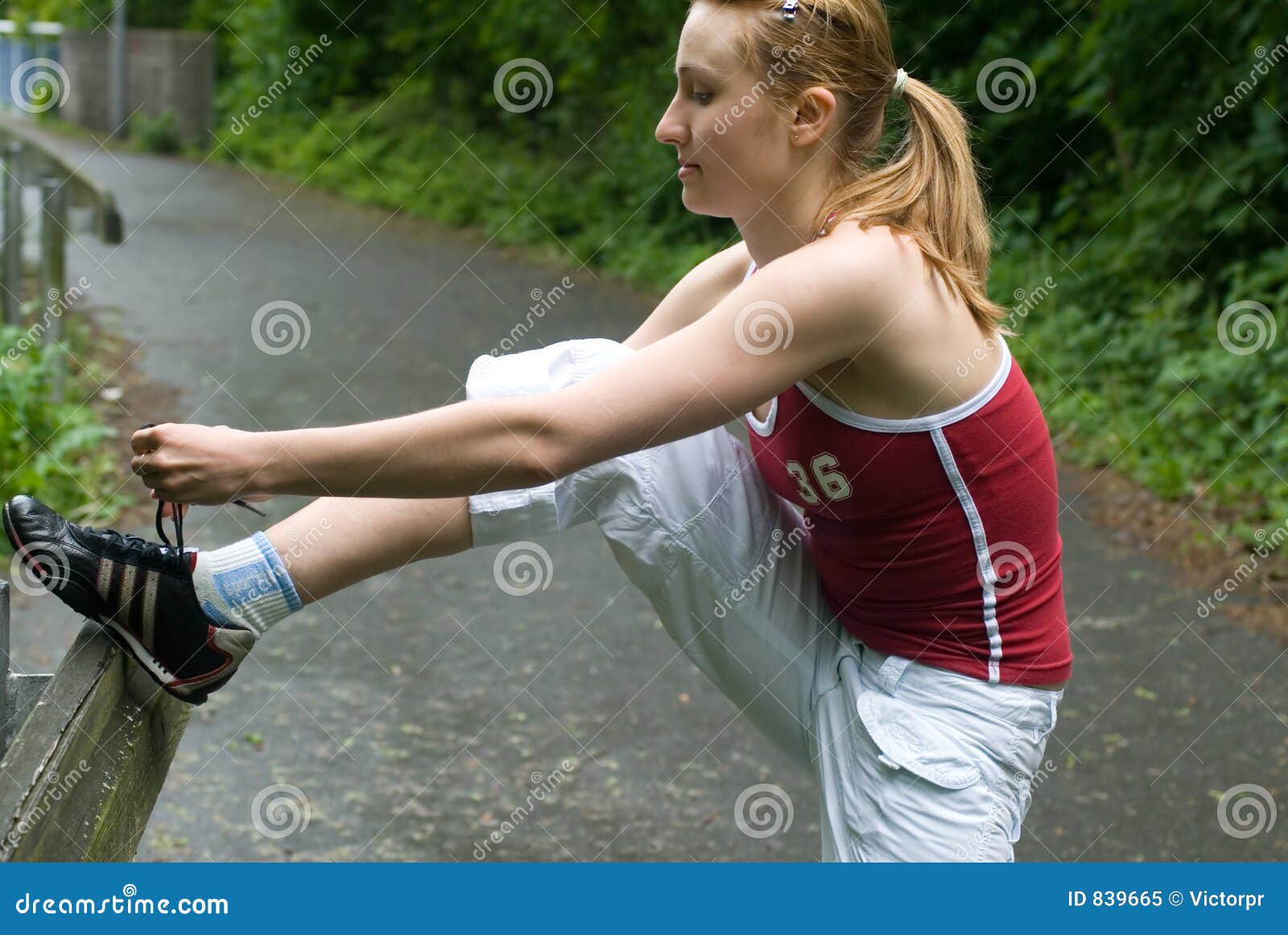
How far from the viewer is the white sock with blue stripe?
7.38ft

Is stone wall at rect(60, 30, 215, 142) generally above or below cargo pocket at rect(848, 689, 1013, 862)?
below

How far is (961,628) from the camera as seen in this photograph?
2.35m

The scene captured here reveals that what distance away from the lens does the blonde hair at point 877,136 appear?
2.22m

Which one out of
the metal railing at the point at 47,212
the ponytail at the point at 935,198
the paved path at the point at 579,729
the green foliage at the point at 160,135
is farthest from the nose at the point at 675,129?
the green foliage at the point at 160,135

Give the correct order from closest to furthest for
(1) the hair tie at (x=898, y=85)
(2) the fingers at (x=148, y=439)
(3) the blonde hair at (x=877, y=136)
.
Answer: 1. (2) the fingers at (x=148, y=439)
2. (3) the blonde hair at (x=877, y=136)
3. (1) the hair tie at (x=898, y=85)

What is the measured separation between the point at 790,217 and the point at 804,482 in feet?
1.34

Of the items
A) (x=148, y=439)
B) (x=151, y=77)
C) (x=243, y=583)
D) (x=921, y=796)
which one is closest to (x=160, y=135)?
(x=151, y=77)

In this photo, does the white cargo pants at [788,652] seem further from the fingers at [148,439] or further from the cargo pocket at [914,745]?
the fingers at [148,439]

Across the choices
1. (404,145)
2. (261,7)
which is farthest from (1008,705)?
(261,7)

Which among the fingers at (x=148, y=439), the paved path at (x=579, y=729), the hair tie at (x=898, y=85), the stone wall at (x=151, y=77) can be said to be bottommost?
the stone wall at (x=151, y=77)

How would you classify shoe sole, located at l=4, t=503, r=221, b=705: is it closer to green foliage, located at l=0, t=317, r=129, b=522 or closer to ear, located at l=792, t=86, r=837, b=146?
ear, located at l=792, t=86, r=837, b=146

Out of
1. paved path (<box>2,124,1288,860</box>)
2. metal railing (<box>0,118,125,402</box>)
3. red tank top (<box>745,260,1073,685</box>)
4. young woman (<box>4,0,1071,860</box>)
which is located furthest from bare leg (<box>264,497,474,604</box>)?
→ metal railing (<box>0,118,125,402</box>)

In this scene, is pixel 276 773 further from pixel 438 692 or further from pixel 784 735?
pixel 784 735

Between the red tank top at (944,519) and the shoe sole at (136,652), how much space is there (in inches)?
37.7
